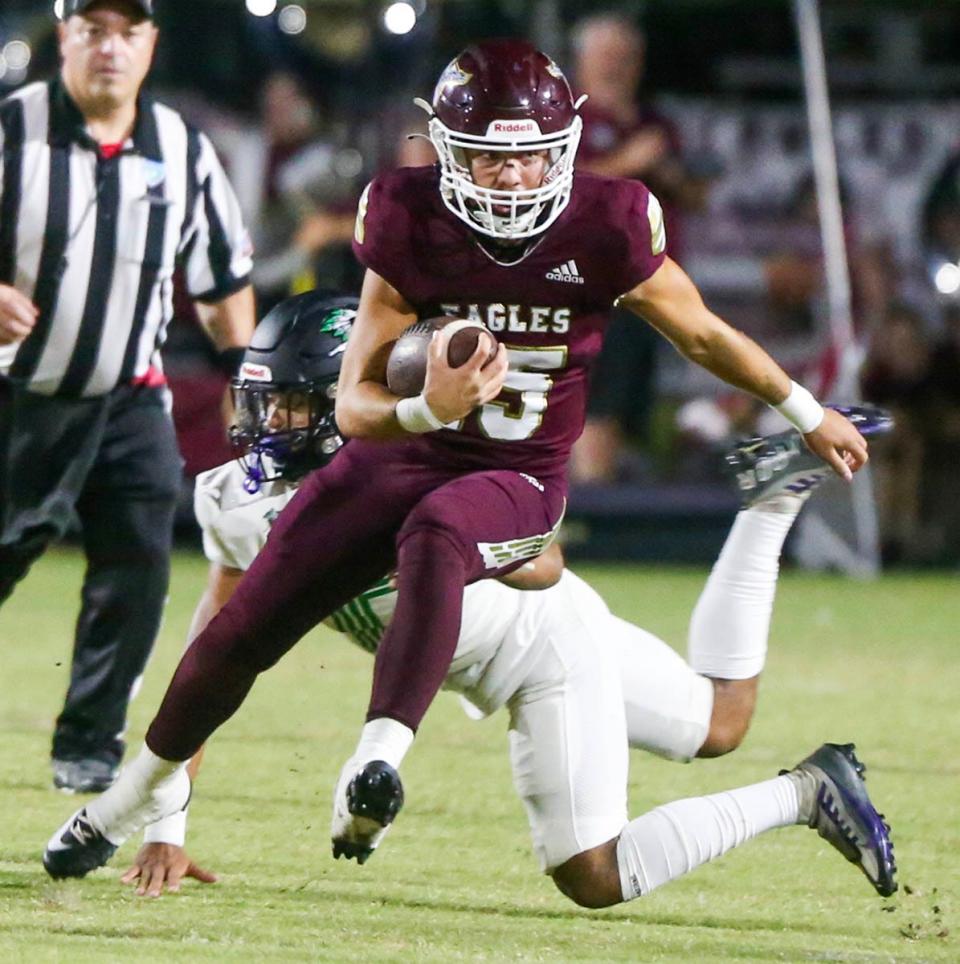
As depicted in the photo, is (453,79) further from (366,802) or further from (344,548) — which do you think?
(366,802)

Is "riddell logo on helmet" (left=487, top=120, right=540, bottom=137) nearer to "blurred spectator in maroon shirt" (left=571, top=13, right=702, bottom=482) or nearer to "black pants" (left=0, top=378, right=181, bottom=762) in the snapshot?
"black pants" (left=0, top=378, right=181, bottom=762)

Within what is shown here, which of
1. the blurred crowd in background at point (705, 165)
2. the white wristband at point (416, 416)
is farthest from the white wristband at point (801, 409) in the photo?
the blurred crowd in background at point (705, 165)

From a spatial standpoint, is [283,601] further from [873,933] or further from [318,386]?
[873,933]

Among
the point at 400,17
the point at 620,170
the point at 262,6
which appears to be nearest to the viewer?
the point at 620,170

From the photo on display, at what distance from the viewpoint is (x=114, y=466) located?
474 cm

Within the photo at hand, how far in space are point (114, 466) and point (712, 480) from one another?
5.10 meters

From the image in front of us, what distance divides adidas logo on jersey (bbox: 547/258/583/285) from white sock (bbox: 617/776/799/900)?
0.85 m

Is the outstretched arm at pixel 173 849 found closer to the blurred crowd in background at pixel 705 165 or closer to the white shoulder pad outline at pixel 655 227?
the white shoulder pad outline at pixel 655 227

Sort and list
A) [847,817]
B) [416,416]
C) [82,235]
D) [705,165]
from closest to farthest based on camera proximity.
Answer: [416,416], [847,817], [82,235], [705,165]

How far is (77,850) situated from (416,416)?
0.94 meters

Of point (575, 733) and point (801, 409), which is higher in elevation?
point (801, 409)

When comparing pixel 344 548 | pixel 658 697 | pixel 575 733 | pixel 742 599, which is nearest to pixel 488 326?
pixel 344 548

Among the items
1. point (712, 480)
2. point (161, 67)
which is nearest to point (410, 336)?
point (712, 480)

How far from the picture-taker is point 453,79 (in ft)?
10.8
